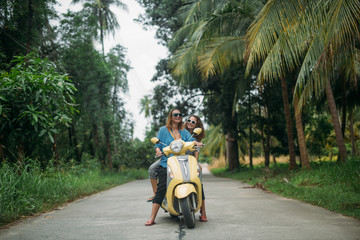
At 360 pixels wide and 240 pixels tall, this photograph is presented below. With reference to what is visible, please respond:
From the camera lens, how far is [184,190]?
15.2ft

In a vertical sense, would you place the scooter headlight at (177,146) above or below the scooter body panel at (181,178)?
above

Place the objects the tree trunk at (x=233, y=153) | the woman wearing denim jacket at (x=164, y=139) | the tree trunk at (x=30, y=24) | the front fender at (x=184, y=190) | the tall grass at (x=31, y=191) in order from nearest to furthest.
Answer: the front fender at (x=184, y=190) → the woman wearing denim jacket at (x=164, y=139) → the tall grass at (x=31, y=191) → the tree trunk at (x=30, y=24) → the tree trunk at (x=233, y=153)

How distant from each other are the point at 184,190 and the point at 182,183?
185 mm

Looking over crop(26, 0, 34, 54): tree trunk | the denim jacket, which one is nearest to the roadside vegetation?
the denim jacket

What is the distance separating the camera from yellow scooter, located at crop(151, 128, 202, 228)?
15.2ft

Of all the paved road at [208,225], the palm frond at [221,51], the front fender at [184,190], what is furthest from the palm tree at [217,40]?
the front fender at [184,190]

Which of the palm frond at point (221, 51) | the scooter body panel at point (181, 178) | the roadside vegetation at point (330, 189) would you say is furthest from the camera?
the palm frond at point (221, 51)

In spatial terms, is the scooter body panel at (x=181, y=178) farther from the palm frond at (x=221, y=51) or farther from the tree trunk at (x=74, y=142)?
the tree trunk at (x=74, y=142)

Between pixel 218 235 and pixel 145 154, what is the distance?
942 inches

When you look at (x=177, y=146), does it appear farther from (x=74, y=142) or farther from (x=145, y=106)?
(x=145, y=106)

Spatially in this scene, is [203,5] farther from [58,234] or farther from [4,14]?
[58,234]

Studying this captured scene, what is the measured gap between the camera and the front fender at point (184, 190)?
457 centimetres

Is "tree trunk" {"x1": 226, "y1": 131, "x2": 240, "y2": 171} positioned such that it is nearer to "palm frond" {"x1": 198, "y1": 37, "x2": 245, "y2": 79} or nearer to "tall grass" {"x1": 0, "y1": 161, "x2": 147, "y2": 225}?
"palm frond" {"x1": 198, "y1": 37, "x2": 245, "y2": 79}

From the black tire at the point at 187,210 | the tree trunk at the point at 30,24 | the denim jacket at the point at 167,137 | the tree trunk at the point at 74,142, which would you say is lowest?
the black tire at the point at 187,210
